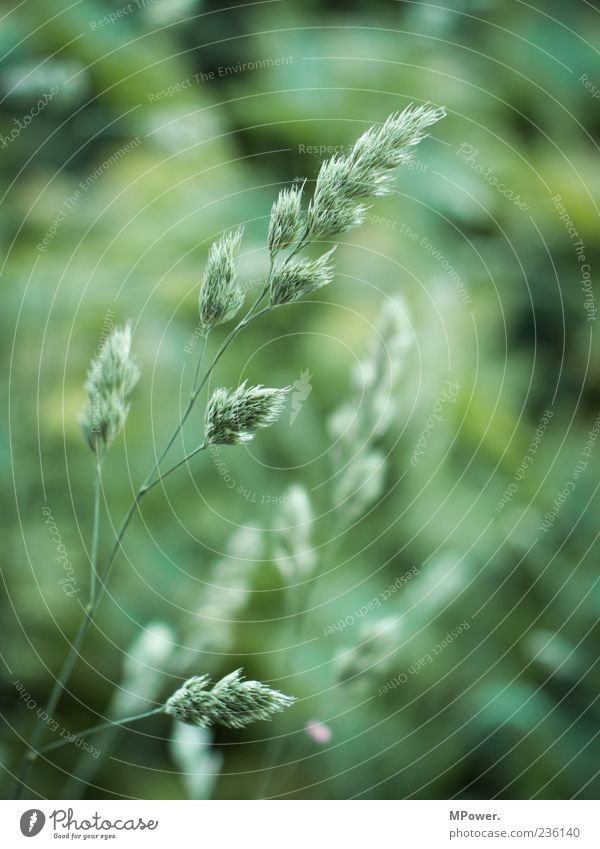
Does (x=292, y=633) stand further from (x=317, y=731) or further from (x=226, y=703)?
(x=226, y=703)

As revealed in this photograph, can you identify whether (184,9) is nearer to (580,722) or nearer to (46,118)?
(46,118)

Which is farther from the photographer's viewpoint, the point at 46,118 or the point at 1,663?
the point at 46,118

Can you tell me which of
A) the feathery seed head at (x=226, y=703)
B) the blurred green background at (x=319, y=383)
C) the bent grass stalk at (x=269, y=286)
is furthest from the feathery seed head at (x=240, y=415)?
the blurred green background at (x=319, y=383)

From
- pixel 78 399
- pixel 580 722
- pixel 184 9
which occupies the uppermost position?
pixel 184 9

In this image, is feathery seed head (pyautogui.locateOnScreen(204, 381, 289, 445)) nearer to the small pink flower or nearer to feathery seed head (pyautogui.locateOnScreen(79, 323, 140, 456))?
feathery seed head (pyautogui.locateOnScreen(79, 323, 140, 456))

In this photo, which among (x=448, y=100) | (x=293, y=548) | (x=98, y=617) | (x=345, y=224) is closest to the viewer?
(x=345, y=224)

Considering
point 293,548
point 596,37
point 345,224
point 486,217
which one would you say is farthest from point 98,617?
point 596,37

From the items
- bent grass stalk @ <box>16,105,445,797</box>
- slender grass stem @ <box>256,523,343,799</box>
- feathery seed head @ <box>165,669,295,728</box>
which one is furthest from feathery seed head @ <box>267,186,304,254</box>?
slender grass stem @ <box>256,523,343,799</box>
